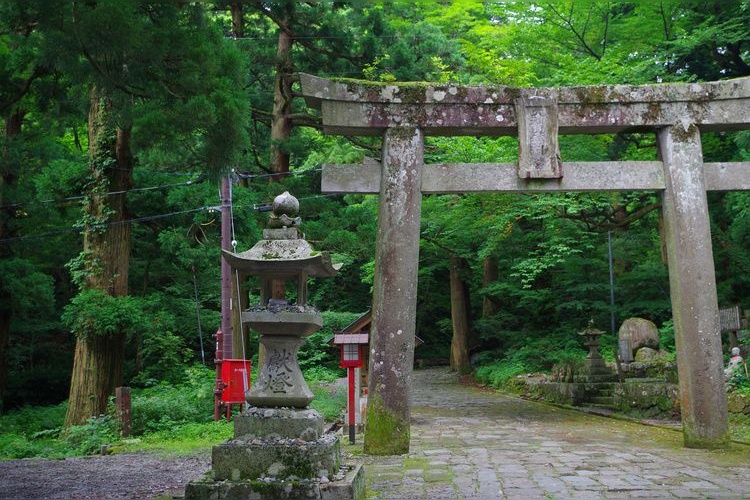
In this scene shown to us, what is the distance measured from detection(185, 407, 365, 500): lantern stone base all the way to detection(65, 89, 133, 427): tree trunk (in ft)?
23.4

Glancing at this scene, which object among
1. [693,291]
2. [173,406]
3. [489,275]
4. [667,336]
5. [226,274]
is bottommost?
[173,406]

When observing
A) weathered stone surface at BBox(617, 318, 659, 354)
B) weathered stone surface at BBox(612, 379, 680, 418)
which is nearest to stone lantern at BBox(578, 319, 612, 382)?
weathered stone surface at BBox(617, 318, 659, 354)

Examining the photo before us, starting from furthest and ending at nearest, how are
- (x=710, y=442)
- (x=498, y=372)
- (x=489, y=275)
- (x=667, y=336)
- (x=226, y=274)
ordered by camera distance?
1. (x=489, y=275)
2. (x=498, y=372)
3. (x=667, y=336)
4. (x=226, y=274)
5. (x=710, y=442)

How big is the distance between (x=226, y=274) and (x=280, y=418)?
756 centimetres

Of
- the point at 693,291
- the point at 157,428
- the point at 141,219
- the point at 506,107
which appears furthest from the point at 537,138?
the point at 157,428

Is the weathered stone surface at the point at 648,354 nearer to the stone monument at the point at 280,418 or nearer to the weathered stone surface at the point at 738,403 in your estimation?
the weathered stone surface at the point at 738,403

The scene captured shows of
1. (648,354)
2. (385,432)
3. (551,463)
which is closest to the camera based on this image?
(551,463)

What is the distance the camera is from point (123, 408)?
1194 cm

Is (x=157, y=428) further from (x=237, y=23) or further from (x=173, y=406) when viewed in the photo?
(x=237, y=23)

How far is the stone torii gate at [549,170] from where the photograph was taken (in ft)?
31.6

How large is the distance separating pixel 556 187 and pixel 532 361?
14.8 m

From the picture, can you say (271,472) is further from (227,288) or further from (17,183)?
(17,183)

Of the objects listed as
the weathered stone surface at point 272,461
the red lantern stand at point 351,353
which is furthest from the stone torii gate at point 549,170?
the weathered stone surface at point 272,461

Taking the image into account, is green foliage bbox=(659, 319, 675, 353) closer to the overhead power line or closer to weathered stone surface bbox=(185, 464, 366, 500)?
the overhead power line
